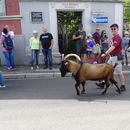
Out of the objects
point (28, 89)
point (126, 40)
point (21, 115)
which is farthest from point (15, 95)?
point (126, 40)

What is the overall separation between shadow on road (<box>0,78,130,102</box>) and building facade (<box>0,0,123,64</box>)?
441 centimetres

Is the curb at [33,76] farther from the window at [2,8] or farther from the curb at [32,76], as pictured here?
the window at [2,8]

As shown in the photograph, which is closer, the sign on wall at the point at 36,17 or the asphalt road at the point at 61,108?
the asphalt road at the point at 61,108

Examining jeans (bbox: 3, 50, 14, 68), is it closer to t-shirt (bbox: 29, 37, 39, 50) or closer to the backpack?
the backpack

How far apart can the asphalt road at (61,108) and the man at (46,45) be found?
3.96 meters

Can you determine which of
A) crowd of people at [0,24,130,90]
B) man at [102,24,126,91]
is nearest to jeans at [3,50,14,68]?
crowd of people at [0,24,130,90]

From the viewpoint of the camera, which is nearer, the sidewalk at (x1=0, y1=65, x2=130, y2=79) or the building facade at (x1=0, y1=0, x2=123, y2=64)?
the sidewalk at (x1=0, y1=65, x2=130, y2=79)

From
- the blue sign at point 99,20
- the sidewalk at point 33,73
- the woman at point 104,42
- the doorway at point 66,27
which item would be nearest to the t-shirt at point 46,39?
the sidewalk at point 33,73

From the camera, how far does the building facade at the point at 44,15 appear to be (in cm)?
1631

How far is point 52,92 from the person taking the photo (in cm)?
1016

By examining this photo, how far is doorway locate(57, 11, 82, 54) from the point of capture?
18.2 meters

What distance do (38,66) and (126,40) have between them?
3971 millimetres

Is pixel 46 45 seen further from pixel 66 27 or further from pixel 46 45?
pixel 66 27

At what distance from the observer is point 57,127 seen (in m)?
6.59
